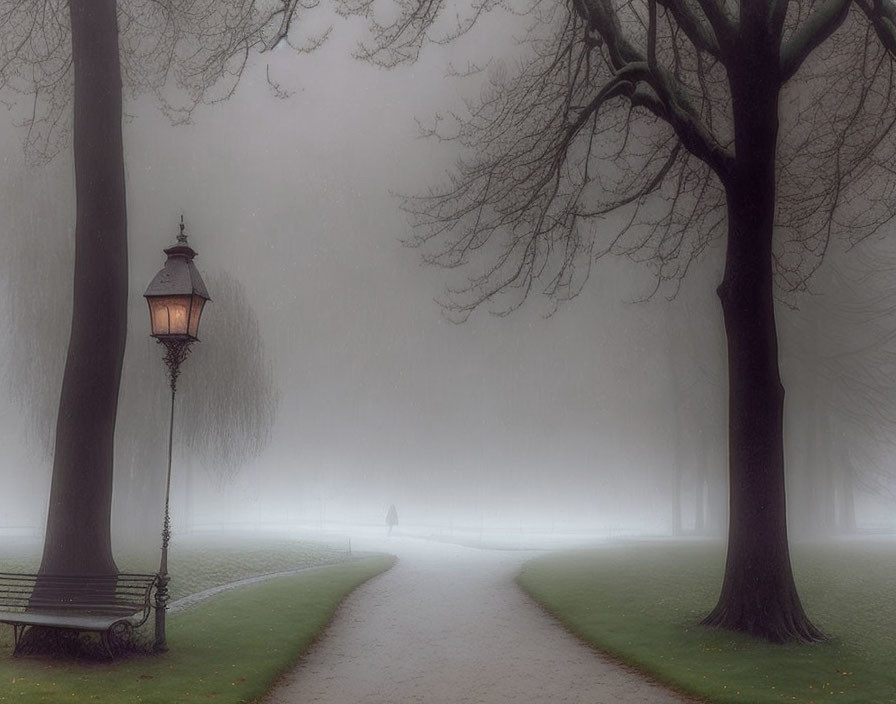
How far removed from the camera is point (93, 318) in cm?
1202

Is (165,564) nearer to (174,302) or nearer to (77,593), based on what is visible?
(77,593)

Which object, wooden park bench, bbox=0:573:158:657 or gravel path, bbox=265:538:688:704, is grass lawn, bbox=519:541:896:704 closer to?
gravel path, bbox=265:538:688:704

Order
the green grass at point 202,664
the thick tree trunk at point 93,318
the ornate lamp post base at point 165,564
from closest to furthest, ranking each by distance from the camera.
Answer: the green grass at point 202,664 → the ornate lamp post base at point 165,564 → the thick tree trunk at point 93,318

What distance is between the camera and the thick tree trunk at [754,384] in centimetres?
1208

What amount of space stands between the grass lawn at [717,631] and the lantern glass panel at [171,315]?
7852mm

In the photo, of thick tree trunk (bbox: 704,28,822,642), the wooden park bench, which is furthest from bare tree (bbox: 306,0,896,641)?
the wooden park bench

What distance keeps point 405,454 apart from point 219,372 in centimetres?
4240

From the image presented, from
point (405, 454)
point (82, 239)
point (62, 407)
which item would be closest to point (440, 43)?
point (82, 239)

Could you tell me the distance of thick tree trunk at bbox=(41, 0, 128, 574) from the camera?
1180cm

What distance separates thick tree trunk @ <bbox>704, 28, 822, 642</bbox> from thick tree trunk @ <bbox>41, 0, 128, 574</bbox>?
9.65m

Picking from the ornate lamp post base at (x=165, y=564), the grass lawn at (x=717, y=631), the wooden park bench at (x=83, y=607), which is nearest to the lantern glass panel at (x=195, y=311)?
the ornate lamp post base at (x=165, y=564)

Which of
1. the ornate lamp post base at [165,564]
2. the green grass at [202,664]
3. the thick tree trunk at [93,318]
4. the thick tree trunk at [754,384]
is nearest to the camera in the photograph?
the green grass at [202,664]

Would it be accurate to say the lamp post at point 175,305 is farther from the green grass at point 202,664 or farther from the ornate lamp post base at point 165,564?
the green grass at point 202,664

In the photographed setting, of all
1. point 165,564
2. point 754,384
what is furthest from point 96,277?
point 754,384
